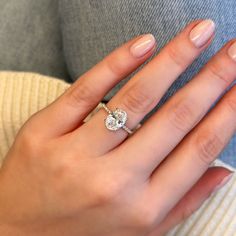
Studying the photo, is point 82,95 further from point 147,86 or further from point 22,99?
point 22,99

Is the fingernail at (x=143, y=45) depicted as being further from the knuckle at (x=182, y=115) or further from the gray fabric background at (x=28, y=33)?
the gray fabric background at (x=28, y=33)

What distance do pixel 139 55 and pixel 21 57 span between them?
1.27 feet

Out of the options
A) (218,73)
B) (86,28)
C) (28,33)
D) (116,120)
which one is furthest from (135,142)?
(28,33)

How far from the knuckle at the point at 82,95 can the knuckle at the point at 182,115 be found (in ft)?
0.36

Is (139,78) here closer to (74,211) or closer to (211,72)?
(211,72)

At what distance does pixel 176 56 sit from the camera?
58 cm

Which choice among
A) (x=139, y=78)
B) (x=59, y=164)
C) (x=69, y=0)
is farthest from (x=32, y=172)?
(x=69, y=0)

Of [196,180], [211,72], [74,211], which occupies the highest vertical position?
[211,72]

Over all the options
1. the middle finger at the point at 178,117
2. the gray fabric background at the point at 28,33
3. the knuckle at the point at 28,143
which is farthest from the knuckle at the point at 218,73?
the gray fabric background at the point at 28,33

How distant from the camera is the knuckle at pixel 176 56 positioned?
573 mm

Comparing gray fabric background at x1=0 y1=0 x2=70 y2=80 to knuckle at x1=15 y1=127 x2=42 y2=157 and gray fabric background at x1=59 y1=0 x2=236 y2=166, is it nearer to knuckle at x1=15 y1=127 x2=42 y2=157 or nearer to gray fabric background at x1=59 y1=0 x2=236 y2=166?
gray fabric background at x1=59 y1=0 x2=236 y2=166

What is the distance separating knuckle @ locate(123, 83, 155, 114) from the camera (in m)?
0.58

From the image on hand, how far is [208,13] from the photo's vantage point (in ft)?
Answer: 2.20

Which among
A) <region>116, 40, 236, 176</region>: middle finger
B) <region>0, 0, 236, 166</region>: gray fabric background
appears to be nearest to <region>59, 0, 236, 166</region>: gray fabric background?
<region>0, 0, 236, 166</region>: gray fabric background
